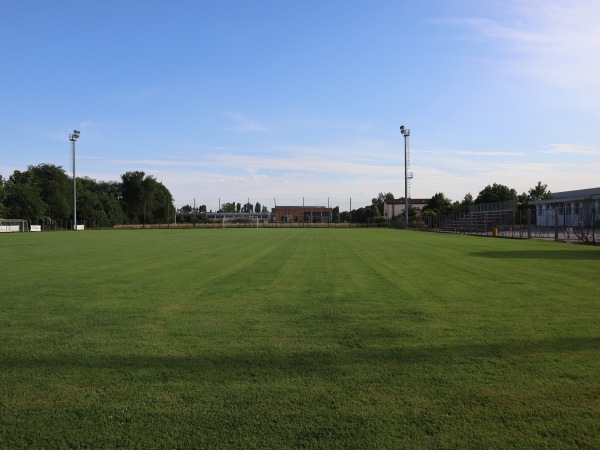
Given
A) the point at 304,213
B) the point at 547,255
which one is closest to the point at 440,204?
the point at 304,213

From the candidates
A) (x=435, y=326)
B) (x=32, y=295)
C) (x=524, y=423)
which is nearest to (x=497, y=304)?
(x=435, y=326)

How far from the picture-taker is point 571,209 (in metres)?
34.1

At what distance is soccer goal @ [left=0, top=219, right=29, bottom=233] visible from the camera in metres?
59.0

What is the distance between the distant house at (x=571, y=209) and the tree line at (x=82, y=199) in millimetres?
66939

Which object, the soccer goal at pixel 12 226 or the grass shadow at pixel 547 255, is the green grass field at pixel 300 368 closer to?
the grass shadow at pixel 547 255

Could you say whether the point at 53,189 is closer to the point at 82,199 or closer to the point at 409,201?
the point at 82,199

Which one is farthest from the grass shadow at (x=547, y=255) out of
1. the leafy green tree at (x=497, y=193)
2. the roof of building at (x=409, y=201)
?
the roof of building at (x=409, y=201)

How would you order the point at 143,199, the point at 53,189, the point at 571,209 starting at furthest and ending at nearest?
the point at 143,199 → the point at 53,189 → the point at 571,209

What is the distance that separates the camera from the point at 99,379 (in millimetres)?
4309

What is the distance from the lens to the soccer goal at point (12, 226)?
59.0 m

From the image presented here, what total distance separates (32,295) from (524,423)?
8.39 metres

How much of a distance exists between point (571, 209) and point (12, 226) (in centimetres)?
5986

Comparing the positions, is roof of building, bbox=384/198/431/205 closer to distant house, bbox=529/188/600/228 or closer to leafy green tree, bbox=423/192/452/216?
leafy green tree, bbox=423/192/452/216

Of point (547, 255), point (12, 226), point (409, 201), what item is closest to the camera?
point (547, 255)
